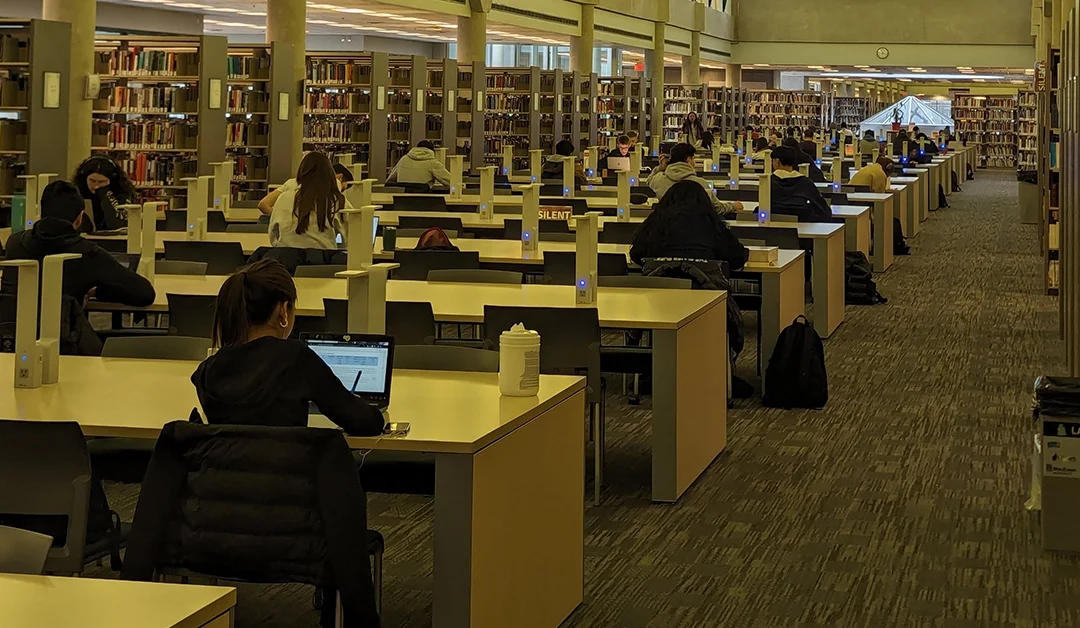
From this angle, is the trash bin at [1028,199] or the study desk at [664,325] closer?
the study desk at [664,325]

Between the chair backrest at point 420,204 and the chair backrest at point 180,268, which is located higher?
the chair backrest at point 420,204

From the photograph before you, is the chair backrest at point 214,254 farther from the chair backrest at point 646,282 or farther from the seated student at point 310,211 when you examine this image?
the chair backrest at point 646,282

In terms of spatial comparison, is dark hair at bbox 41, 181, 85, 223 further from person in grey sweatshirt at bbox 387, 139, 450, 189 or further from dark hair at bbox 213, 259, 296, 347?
person in grey sweatshirt at bbox 387, 139, 450, 189

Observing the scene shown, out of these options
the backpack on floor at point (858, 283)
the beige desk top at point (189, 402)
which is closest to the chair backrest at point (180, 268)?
the beige desk top at point (189, 402)

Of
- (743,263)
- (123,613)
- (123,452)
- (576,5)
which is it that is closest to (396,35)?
(576,5)

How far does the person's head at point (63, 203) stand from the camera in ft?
19.3

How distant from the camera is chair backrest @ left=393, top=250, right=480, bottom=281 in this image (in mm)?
7609

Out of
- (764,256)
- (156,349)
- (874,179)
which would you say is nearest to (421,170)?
(874,179)

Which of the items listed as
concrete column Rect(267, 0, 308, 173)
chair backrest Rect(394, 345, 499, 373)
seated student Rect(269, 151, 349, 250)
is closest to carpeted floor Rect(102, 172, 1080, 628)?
chair backrest Rect(394, 345, 499, 373)

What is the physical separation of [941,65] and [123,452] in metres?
33.0

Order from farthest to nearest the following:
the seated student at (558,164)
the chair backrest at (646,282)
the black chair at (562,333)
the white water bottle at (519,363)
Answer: the seated student at (558,164), the chair backrest at (646,282), the black chair at (562,333), the white water bottle at (519,363)

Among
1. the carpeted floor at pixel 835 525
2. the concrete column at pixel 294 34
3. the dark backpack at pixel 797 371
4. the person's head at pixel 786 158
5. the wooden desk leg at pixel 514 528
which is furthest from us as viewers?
the concrete column at pixel 294 34

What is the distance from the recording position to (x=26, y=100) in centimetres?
1123

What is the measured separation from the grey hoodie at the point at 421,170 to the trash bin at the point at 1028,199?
932cm
